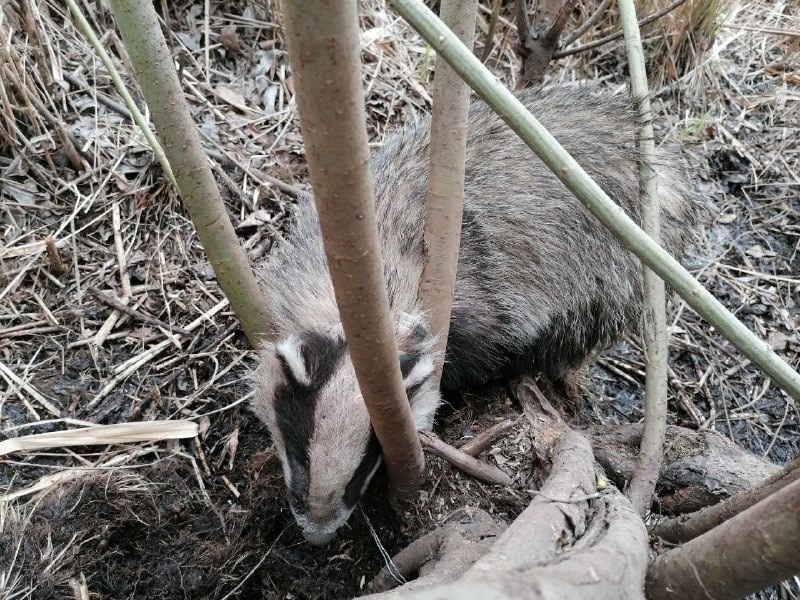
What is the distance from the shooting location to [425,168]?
322 cm

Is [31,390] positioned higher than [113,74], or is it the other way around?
[113,74]

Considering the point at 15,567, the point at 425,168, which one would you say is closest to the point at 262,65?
the point at 425,168

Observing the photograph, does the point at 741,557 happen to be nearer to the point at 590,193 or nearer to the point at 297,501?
the point at 590,193

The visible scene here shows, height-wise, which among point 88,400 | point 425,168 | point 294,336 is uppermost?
point 425,168

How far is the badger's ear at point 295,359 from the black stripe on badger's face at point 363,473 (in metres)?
0.29

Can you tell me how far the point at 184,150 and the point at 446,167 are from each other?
822 mm

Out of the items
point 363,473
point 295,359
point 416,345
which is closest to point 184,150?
point 295,359

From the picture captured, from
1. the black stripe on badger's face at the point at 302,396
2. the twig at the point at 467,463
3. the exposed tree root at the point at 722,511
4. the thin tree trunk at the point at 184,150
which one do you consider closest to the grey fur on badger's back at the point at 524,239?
the thin tree trunk at the point at 184,150

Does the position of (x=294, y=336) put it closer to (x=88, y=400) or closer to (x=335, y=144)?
(x=88, y=400)

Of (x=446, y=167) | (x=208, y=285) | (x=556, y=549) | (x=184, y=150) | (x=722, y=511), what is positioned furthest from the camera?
(x=208, y=285)

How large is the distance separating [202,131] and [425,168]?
5.09 feet

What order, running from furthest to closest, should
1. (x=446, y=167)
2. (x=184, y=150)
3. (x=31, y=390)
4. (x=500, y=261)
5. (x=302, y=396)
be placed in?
(x=500, y=261), (x=31, y=390), (x=302, y=396), (x=184, y=150), (x=446, y=167)

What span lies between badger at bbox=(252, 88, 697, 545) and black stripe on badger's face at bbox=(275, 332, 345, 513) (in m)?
0.02

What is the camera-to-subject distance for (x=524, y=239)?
330cm
